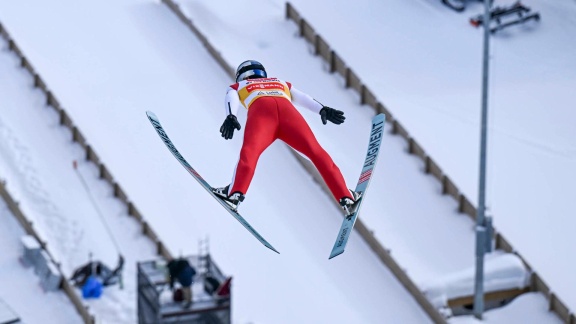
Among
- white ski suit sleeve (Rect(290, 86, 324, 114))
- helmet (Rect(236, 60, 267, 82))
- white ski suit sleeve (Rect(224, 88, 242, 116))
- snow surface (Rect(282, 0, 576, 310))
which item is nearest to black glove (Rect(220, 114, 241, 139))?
white ski suit sleeve (Rect(224, 88, 242, 116))

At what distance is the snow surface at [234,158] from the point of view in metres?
29.3

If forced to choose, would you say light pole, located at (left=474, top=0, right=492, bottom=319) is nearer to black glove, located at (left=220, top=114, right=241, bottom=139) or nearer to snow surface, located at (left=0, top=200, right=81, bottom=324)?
snow surface, located at (left=0, top=200, right=81, bottom=324)

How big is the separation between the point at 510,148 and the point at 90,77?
32.4 ft

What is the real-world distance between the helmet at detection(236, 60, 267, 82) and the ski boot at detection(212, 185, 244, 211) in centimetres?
85

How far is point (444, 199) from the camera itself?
108 feet

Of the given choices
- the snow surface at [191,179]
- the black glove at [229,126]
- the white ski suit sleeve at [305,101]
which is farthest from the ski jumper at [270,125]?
the snow surface at [191,179]

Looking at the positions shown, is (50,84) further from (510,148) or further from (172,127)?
(510,148)

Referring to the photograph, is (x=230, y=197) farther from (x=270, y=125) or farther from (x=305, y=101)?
(x=305, y=101)

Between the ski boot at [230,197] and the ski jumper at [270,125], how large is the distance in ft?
0.13

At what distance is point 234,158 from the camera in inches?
995

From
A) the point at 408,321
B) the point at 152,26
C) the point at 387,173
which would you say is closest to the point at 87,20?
the point at 152,26

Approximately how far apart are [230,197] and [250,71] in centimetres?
97

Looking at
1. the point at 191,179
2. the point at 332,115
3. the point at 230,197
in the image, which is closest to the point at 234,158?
the point at 191,179

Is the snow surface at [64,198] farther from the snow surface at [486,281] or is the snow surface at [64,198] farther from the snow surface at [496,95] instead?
the snow surface at [496,95]
